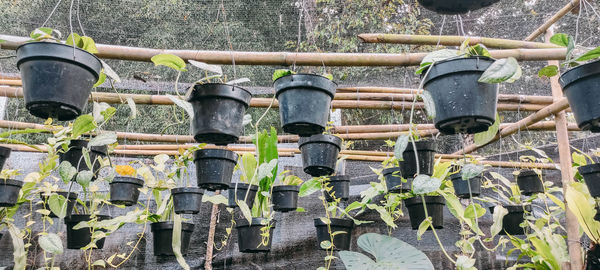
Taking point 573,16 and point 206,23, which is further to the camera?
point 206,23

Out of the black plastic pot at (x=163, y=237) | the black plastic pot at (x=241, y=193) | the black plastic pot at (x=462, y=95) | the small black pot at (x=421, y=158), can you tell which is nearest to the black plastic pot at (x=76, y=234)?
the black plastic pot at (x=163, y=237)

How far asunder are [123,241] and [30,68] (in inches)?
66.6

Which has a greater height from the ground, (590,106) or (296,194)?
(590,106)

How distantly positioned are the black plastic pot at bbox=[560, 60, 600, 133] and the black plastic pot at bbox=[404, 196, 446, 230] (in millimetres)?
992

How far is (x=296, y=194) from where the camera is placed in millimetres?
2555

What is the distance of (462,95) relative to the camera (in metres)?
1.25

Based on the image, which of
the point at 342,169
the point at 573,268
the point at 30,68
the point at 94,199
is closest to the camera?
the point at 30,68

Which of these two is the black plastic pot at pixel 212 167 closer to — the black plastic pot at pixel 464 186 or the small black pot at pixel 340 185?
the small black pot at pixel 340 185

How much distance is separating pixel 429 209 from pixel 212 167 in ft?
3.63

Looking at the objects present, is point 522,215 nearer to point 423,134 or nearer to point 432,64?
point 423,134

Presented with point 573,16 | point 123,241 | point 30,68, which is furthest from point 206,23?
point 573,16

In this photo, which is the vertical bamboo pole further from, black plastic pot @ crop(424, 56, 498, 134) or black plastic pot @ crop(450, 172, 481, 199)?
black plastic pot @ crop(424, 56, 498, 134)

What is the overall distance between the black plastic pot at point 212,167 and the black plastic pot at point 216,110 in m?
0.28

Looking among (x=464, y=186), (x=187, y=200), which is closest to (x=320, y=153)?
(x=187, y=200)
